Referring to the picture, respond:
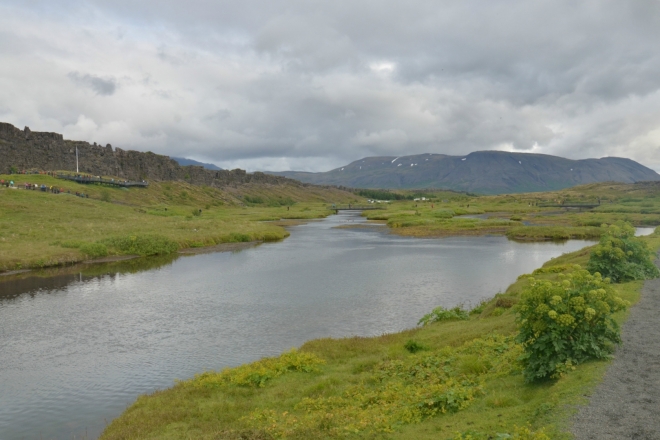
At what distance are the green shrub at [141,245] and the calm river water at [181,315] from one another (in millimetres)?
6297

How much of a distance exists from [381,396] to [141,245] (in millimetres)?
57984

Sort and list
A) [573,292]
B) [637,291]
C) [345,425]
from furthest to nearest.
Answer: [637,291], [573,292], [345,425]

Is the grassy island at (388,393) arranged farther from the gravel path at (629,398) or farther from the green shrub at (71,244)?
the green shrub at (71,244)

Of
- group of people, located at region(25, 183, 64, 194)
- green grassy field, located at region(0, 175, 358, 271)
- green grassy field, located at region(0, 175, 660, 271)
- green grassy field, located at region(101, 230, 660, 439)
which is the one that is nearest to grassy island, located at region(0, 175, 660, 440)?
green grassy field, located at region(101, 230, 660, 439)

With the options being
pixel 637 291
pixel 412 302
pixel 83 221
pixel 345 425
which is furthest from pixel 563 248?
pixel 83 221

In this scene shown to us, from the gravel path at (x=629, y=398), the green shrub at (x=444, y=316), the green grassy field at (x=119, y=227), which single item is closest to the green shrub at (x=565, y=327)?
the gravel path at (x=629, y=398)

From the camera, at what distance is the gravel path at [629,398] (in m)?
10.8

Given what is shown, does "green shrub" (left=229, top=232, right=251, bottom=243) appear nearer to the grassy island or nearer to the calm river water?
the calm river water

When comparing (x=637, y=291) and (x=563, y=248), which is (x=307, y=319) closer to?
(x=637, y=291)

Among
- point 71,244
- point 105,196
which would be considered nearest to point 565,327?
point 71,244

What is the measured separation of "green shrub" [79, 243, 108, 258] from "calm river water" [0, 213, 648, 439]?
204 inches

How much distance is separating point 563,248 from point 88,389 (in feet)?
229

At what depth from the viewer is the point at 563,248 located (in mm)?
73125

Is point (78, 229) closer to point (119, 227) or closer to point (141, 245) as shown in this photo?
point (119, 227)
